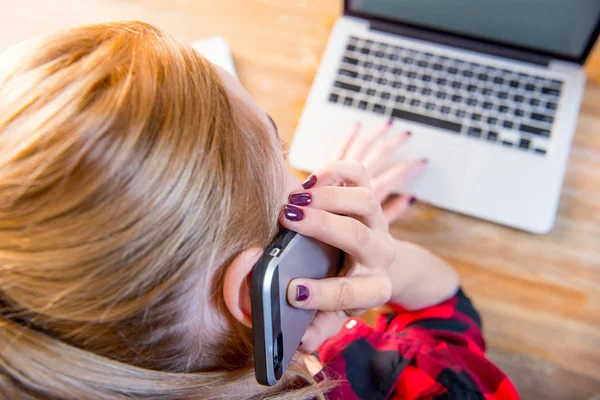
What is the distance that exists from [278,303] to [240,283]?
4cm

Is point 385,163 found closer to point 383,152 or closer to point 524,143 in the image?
point 383,152

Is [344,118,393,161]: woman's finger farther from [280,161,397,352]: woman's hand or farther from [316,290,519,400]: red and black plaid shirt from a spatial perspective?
[316,290,519,400]: red and black plaid shirt

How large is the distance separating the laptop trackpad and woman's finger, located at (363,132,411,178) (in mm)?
12

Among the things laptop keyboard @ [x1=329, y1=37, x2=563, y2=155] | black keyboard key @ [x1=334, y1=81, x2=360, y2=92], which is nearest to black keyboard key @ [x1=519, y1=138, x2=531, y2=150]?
laptop keyboard @ [x1=329, y1=37, x2=563, y2=155]

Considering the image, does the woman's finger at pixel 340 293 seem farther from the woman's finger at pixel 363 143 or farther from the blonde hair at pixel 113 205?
the woman's finger at pixel 363 143

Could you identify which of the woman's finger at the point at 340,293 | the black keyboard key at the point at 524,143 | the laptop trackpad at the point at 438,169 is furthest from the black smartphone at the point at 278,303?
the black keyboard key at the point at 524,143

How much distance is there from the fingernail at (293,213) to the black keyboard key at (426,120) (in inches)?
13.1

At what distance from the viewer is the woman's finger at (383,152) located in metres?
0.67

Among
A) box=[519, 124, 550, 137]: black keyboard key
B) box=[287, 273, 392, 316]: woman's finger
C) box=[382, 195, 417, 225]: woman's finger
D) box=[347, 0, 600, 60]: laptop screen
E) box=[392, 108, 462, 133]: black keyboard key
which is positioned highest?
box=[347, 0, 600, 60]: laptop screen

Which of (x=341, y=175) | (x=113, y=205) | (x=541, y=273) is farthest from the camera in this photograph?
(x=541, y=273)

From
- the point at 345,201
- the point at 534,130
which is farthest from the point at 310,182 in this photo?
the point at 534,130

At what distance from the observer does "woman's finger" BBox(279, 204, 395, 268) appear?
0.42 m

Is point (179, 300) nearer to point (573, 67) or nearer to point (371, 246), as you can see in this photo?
point (371, 246)

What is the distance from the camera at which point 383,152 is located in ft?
2.21
